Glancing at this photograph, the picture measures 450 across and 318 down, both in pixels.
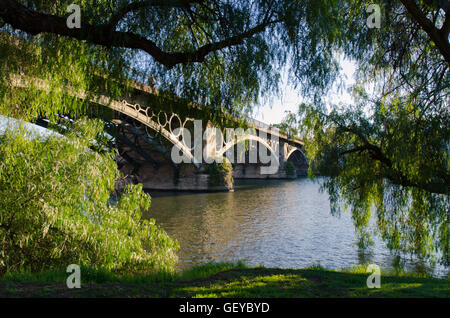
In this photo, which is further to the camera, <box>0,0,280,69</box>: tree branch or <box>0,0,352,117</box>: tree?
<box>0,0,352,117</box>: tree

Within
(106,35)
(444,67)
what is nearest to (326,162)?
(444,67)

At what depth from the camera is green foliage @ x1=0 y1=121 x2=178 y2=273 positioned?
5914 mm

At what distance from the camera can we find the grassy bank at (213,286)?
13.0ft

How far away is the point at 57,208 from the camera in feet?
19.7

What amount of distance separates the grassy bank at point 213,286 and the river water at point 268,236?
5.52m

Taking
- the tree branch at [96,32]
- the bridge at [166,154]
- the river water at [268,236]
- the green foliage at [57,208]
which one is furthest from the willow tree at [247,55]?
the bridge at [166,154]

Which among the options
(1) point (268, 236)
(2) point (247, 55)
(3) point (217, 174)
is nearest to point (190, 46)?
(2) point (247, 55)

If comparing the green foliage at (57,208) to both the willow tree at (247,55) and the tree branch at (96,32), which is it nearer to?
the willow tree at (247,55)

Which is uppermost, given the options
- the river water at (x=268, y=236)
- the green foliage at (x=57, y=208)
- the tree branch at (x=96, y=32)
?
the tree branch at (x=96, y=32)

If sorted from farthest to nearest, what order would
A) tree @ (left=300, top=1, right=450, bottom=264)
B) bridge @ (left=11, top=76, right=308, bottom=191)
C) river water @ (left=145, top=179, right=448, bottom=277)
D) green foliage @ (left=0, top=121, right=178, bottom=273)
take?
bridge @ (left=11, top=76, right=308, bottom=191), river water @ (left=145, top=179, right=448, bottom=277), tree @ (left=300, top=1, right=450, bottom=264), green foliage @ (left=0, top=121, right=178, bottom=273)

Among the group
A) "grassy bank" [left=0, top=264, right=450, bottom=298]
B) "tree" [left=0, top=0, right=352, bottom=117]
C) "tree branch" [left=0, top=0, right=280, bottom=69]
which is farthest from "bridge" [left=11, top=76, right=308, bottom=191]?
"tree branch" [left=0, top=0, right=280, bottom=69]

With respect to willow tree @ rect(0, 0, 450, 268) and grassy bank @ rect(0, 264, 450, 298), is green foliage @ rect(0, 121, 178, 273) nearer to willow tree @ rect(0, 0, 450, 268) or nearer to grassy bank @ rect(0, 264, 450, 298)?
willow tree @ rect(0, 0, 450, 268)

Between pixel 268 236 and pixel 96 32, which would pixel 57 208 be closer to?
pixel 96 32

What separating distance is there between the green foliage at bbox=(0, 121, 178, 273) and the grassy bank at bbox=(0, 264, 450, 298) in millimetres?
1295
